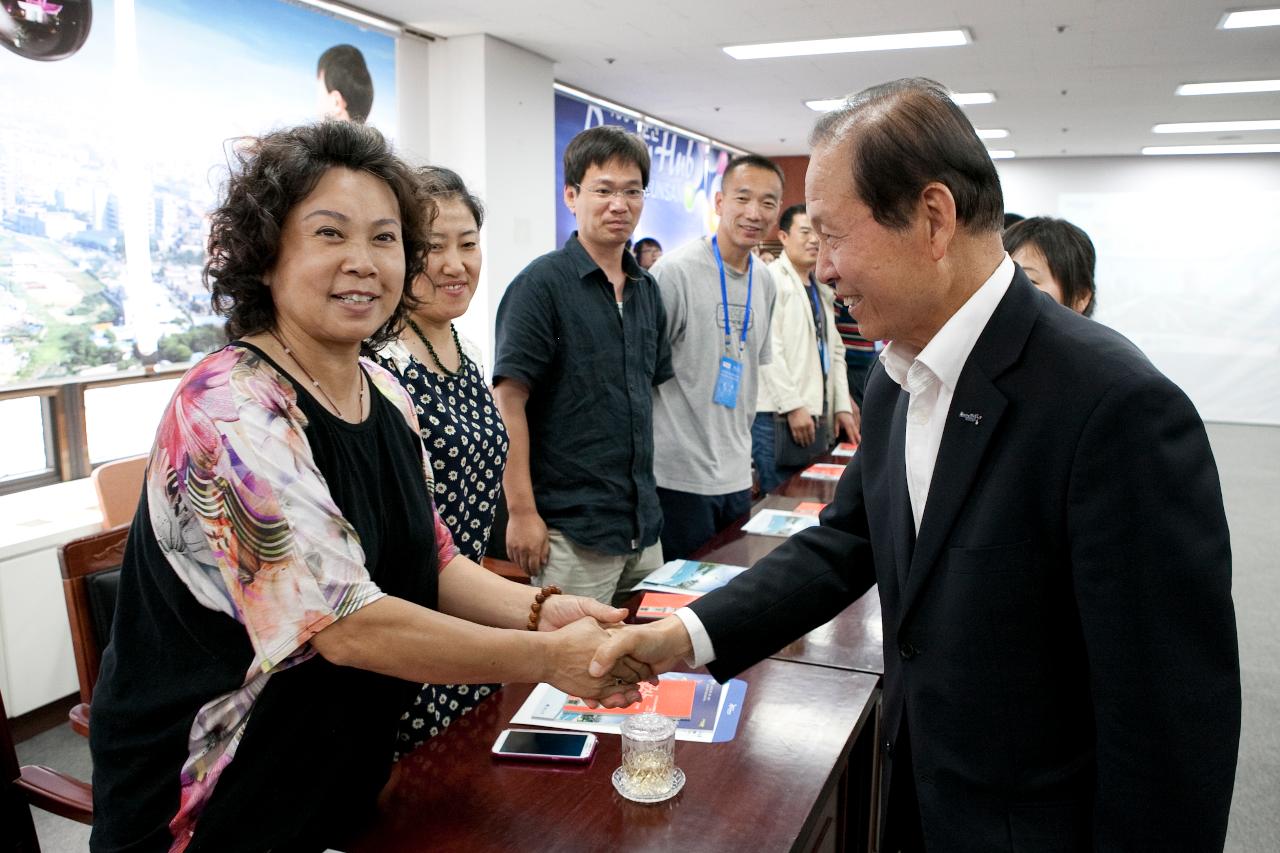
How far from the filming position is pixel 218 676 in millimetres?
1150

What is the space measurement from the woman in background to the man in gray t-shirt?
0.99m

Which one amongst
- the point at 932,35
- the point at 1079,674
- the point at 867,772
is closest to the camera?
the point at 1079,674

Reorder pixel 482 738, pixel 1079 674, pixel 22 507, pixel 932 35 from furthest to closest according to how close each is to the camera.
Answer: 1. pixel 932 35
2. pixel 22 507
3. pixel 482 738
4. pixel 1079 674

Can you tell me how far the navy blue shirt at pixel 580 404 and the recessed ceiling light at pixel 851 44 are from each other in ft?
16.1

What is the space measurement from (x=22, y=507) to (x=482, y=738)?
3229 mm

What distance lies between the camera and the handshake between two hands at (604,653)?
4.91 ft

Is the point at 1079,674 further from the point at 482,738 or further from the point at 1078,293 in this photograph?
the point at 1078,293

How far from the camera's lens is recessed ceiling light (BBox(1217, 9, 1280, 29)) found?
5748 millimetres

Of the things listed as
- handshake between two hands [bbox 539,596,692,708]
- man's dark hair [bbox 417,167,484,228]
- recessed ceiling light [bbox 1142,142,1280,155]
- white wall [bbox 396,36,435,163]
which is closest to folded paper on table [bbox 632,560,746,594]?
handshake between two hands [bbox 539,596,692,708]

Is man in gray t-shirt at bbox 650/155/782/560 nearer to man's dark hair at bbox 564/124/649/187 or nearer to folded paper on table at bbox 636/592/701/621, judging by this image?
man's dark hair at bbox 564/124/649/187

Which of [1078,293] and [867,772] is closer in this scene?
[867,772]

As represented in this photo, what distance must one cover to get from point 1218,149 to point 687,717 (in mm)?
13340

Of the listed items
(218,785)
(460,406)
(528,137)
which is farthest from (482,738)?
(528,137)

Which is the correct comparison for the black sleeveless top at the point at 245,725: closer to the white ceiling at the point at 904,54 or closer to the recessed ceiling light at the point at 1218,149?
the white ceiling at the point at 904,54
